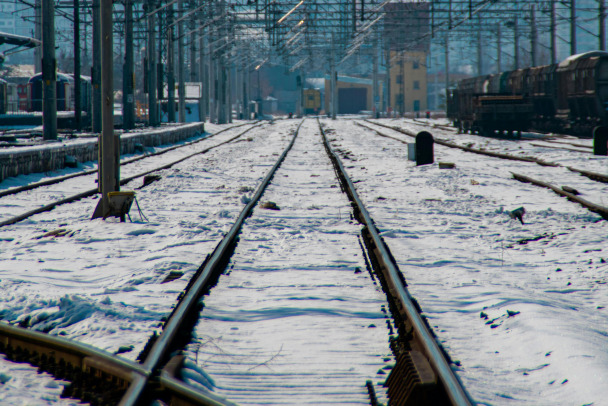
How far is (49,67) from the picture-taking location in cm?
2058

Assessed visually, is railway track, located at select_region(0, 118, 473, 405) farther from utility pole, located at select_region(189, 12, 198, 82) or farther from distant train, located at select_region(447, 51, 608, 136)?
utility pole, located at select_region(189, 12, 198, 82)

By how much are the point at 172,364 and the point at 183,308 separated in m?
1.10

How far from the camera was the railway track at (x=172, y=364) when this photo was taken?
11.4 ft

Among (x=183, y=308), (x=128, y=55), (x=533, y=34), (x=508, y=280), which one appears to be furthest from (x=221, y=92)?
(x=183, y=308)

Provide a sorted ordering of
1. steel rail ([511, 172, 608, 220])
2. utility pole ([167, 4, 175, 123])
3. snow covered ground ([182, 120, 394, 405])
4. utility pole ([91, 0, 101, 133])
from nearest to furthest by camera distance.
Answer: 1. snow covered ground ([182, 120, 394, 405])
2. steel rail ([511, 172, 608, 220])
3. utility pole ([91, 0, 101, 133])
4. utility pole ([167, 4, 175, 123])

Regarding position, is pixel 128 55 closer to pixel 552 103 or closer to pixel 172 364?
pixel 552 103

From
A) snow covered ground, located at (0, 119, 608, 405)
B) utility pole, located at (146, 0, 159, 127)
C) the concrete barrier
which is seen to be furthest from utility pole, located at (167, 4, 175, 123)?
snow covered ground, located at (0, 119, 608, 405)

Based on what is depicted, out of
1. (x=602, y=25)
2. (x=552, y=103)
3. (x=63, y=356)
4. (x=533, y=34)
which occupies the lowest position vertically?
(x=63, y=356)

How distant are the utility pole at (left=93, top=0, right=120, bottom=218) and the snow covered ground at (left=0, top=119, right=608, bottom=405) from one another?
0.49 metres

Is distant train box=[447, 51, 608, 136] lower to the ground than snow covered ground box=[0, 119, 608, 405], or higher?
higher

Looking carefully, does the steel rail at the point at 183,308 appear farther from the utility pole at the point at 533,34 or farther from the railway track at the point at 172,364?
the utility pole at the point at 533,34

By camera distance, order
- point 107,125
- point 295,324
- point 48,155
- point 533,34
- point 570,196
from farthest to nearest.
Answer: point 533,34 → point 48,155 → point 570,196 → point 107,125 → point 295,324

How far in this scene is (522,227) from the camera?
8914mm

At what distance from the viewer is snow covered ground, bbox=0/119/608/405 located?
4168 mm
